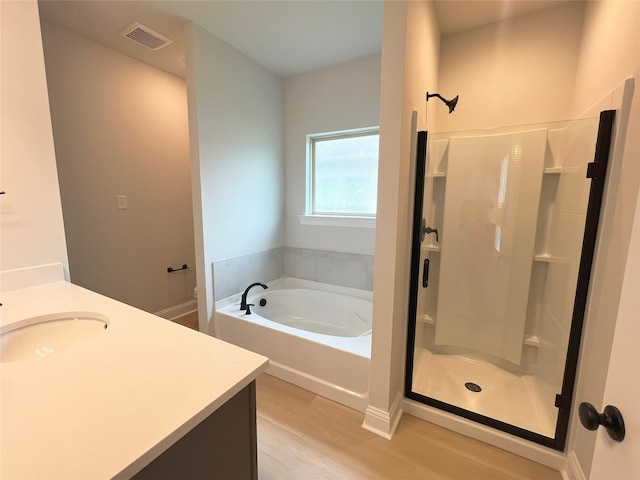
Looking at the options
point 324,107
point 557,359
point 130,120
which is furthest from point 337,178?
point 557,359

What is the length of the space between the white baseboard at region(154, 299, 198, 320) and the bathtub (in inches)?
34.9

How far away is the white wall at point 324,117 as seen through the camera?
96.6 inches

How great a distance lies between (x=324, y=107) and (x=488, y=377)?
8.49 feet

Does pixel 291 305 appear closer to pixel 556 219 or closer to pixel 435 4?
pixel 556 219

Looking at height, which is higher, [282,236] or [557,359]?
[282,236]

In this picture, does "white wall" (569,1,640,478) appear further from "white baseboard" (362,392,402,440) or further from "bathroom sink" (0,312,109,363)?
"bathroom sink" (0,312,109,363)

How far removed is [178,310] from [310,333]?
1758mm

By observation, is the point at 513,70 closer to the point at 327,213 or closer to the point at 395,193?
the point at 395,193

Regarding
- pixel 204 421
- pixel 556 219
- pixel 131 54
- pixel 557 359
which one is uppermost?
pixel 131 54

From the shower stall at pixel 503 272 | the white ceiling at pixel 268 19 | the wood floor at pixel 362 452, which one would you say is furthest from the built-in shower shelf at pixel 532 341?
the white ceiling at pixel 268 19

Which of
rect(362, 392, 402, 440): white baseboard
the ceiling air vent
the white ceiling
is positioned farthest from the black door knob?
the ceiling air vent

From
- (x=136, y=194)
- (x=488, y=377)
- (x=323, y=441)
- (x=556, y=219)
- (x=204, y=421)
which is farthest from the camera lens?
(x=136, y=194)

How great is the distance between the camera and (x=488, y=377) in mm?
1979

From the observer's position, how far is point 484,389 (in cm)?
186
